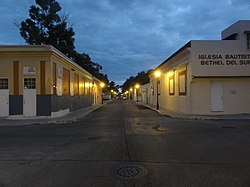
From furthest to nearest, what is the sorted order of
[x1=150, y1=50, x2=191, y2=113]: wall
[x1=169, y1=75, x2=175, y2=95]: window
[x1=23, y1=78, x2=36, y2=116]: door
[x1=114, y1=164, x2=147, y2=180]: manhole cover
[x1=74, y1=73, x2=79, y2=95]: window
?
1. [x1=74, y1=73, x2=79, y2=95]: window
2. [x1=169, y1=75, x2=175, y2=95]: window
3. [x1=150, y1=50, x2=191, y2=113]: wall
4. [x1=23, y1=78, x2=36, y2=116]: door
5. [x1=114, y1=164, x2=147, y2=180]: manhole cover

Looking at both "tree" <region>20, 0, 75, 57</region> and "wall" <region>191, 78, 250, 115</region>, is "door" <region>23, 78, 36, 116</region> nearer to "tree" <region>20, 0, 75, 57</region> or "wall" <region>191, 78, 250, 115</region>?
"wall" <region>191, 78, 250, 115</region>

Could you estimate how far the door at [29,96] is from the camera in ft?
58.6

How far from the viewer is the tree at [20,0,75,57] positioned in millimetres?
45156

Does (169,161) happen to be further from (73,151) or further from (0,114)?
(0,114)

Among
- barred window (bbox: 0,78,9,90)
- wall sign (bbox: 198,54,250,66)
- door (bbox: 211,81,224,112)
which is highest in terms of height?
wall sign (bbox: 198,54,250,66)

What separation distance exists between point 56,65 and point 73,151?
43.4 ft

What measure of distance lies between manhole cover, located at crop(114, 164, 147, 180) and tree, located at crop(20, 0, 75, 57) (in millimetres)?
42845

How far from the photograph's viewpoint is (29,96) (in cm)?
1791

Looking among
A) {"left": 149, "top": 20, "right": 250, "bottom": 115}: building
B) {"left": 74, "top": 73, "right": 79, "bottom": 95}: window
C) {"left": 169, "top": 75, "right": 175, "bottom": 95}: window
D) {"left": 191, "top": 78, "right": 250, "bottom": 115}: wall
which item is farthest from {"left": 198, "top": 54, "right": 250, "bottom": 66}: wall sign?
{"left": 74, "top": 73, "right": 79, "bottom": 95}: window

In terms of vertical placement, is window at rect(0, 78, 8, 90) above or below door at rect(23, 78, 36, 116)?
above

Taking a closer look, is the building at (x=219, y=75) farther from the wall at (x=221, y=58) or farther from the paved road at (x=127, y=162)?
the paved road at (x=127, y=162)

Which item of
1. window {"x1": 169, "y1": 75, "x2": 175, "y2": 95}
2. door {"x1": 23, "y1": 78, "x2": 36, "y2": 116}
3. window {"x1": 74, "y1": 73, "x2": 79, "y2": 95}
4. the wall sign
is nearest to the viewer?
door {"x1": 23, "y1": 78, "x2": 36, "y2": 116}

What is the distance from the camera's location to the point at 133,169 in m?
5.37

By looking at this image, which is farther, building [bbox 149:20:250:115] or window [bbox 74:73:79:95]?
window [bbox 74:73:79:95]
